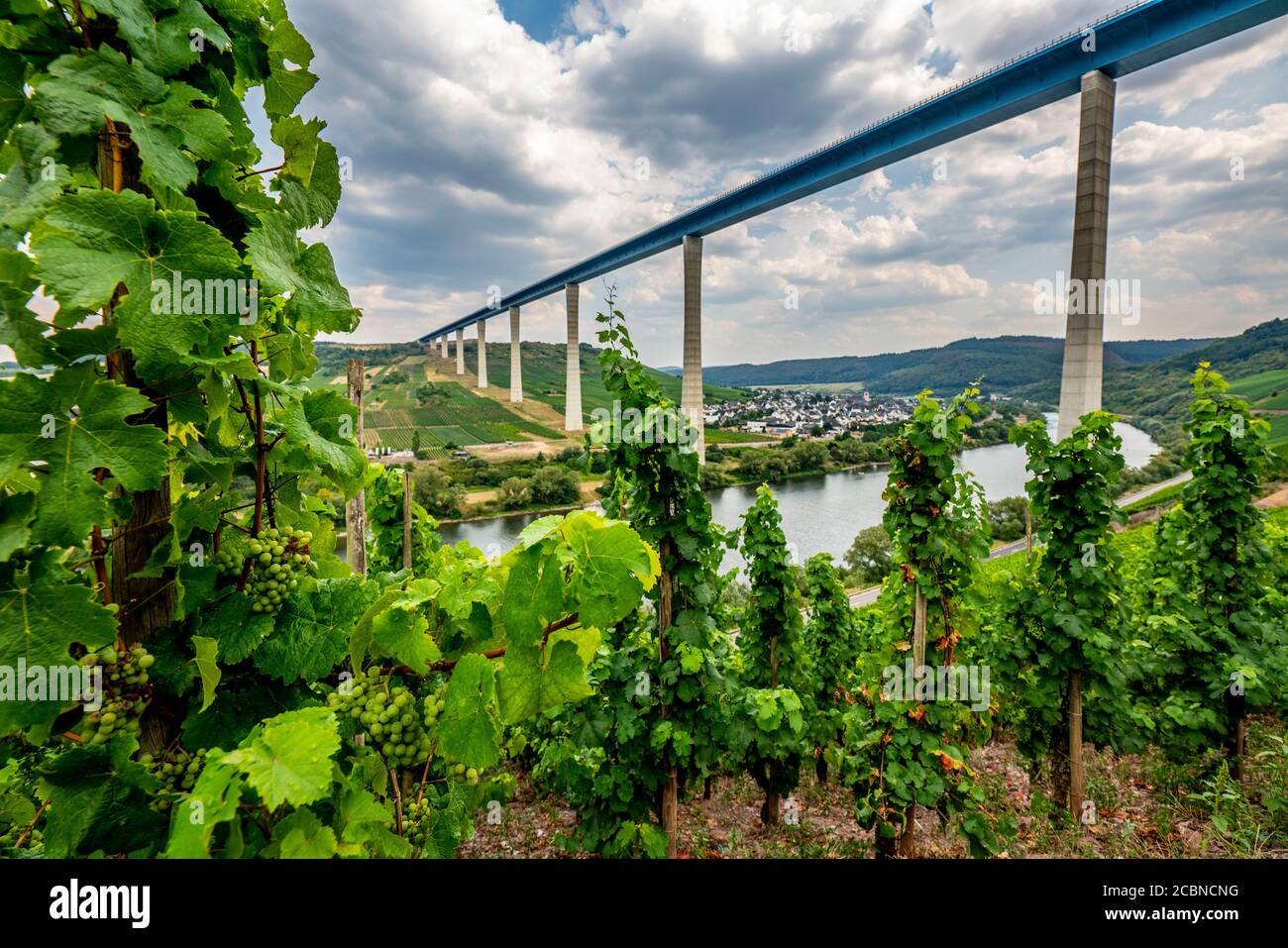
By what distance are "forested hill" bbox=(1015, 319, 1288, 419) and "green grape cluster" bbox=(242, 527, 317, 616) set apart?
75.9 metres

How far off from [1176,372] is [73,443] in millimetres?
104737

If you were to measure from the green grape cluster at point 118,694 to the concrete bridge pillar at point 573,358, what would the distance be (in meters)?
51.5

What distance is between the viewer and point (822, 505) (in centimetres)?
4962

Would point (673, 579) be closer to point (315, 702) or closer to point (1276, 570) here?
point (315, 702)

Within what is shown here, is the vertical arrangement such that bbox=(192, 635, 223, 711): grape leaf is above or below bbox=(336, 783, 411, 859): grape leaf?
above

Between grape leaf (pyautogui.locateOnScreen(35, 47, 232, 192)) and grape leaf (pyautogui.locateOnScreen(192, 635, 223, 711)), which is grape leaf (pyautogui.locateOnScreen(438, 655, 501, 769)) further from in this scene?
grape leaf (pyautogui.locateOnScreen(35, 47, 232, 192))

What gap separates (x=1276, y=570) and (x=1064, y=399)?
16356 millimetres

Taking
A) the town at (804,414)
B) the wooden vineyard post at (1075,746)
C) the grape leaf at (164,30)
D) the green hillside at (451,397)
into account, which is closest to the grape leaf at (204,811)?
the grape leaf at (164,30)

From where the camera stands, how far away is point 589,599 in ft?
4.15

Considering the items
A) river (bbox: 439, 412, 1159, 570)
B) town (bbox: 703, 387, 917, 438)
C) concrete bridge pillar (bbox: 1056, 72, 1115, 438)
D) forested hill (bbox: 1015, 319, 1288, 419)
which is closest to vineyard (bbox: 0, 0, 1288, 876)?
concrete bridge pillar (bbox: 1056, 72, 1115, 438)

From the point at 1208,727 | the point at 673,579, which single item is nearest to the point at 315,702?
the point at 673,579

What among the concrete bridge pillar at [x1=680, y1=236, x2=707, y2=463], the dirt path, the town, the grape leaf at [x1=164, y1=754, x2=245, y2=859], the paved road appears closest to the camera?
the grape leaf at [x1=164, y1=754, x2=245, y2=859]

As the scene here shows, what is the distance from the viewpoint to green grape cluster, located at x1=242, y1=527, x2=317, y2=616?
4.59ft
